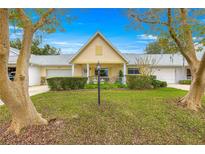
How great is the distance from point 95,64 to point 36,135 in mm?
16401

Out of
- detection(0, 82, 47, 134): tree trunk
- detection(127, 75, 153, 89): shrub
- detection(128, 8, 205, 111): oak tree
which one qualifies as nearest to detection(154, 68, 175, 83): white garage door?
detection(127, 75, 153, 89): shrub

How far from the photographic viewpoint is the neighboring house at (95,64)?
19094 mm

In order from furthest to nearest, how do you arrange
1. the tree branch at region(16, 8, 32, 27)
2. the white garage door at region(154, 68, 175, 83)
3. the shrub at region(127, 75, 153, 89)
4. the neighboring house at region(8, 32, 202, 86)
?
the white garage door at region(154, 68, 175, 83), the neighboring house at region(8, 32, 202, 86), the shrub at region(127, 75, 153, 89), the tree branch at region(16, 8, 32, 27)

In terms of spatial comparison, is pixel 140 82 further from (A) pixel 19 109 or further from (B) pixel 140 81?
(A) pixel 19 109

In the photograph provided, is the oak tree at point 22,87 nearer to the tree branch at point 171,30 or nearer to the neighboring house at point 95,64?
the tree branch at point 171,30

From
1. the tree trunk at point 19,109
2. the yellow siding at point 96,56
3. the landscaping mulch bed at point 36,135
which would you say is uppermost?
the yellow siding at point 96,56

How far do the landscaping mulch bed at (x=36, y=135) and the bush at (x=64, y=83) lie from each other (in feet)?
30.6

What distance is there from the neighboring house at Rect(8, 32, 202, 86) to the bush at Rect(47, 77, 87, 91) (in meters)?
3.71

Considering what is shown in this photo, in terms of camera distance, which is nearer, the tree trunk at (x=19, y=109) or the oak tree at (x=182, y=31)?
the tree trunk at (x=19, y=109)

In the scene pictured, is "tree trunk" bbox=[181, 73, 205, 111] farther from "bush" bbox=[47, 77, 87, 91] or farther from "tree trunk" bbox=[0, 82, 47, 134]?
"bush" bbox=[47, 77, 87, 91]

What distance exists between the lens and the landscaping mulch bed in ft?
13.5

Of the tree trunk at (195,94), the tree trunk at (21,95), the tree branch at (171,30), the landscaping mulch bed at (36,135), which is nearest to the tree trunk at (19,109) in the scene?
the tree trunk at (21,95)

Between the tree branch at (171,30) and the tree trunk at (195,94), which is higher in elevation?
the tree branch at (171,30)
